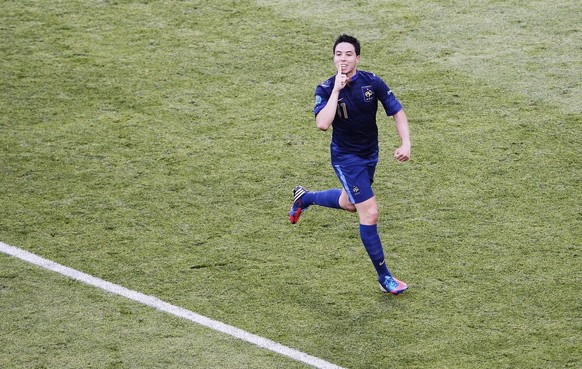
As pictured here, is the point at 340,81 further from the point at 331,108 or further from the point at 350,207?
the point at 350,207

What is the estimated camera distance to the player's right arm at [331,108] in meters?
7.78

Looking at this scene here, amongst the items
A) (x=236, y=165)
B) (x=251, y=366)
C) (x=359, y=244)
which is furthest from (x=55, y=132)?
(x=251, y=366)

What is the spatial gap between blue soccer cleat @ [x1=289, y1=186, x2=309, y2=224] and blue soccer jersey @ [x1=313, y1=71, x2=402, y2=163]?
736 millimetres

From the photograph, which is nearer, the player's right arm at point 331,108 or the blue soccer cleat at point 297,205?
the player's right arm at point 331,108

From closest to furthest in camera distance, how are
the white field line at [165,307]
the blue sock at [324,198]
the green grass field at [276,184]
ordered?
the white field line at [165,307], the green grass field at [276,184], the blue sock at [324,198]

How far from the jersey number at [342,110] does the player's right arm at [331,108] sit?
21 centimetres

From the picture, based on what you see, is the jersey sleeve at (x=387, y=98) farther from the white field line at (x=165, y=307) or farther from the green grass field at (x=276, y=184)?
the white field line at (x=165, y=307)

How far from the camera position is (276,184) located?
9820 mm

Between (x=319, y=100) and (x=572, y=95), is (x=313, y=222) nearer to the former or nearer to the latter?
(x=319, y=100)

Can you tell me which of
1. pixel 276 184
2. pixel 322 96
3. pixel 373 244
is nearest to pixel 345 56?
pixel 322 96

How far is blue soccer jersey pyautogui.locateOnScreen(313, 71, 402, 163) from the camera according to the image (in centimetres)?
807

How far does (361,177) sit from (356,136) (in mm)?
311

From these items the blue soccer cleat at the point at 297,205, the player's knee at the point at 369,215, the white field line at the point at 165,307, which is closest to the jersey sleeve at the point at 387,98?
the player's knee at the point at 369,215

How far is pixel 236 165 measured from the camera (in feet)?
33.2
